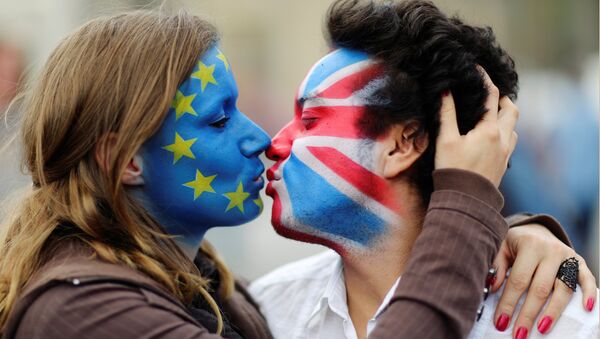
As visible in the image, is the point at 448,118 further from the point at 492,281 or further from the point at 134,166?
the point at 134,166

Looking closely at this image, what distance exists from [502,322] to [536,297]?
0.14 metres

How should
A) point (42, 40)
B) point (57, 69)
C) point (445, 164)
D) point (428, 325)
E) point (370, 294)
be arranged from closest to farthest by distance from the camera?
point (428, 325) → point (445, 164) → point (57, 69) → point (370, 294) → point (42, 40)

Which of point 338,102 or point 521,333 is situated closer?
point 521,333

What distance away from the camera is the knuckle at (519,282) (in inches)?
122

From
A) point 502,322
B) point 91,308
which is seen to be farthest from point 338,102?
point 91,308

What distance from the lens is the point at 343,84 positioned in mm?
3400

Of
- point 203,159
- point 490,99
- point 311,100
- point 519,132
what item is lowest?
point 519,132

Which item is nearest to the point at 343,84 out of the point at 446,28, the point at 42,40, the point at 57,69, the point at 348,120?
the point at 348,120

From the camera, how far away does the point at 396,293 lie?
281cm

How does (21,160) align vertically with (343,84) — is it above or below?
below

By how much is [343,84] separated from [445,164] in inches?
22.5

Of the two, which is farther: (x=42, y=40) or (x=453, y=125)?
(x=42, y=40)

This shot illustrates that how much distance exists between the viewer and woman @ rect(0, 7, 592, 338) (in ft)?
9.82

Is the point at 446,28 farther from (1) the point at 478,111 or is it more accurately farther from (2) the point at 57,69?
(2) the point at 57,69
